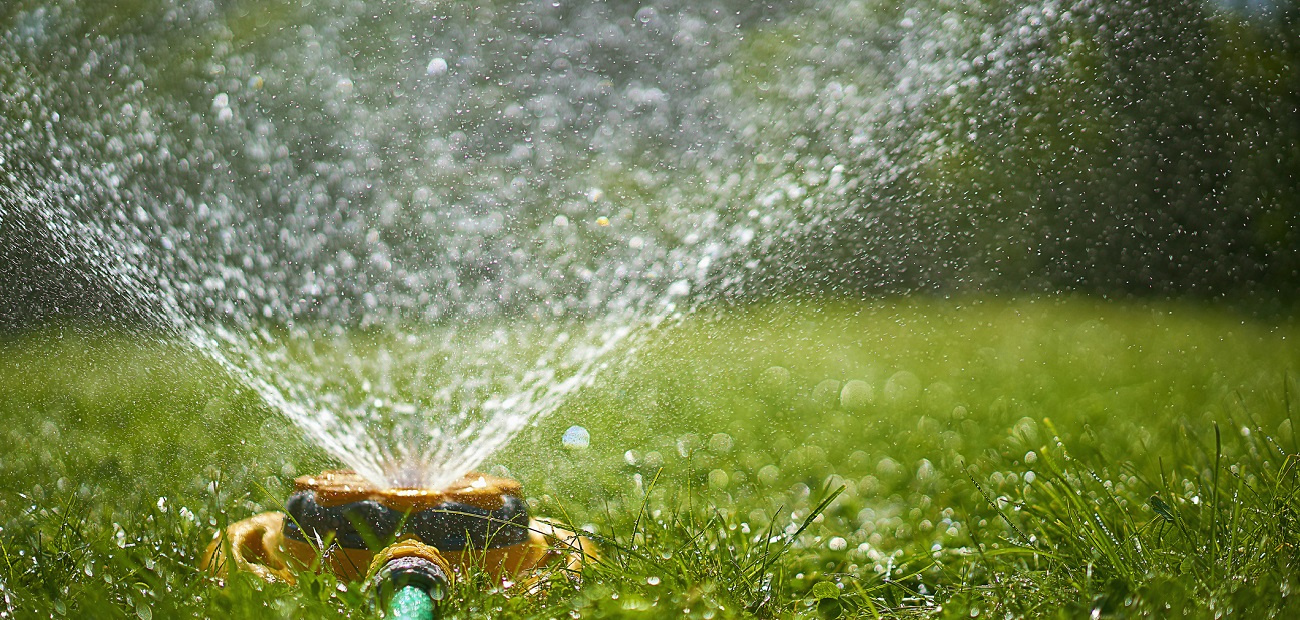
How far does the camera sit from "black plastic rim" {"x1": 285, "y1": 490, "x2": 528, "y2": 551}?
1575 millimetres

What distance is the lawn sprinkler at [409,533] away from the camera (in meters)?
1.55

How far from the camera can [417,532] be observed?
1.59 meters

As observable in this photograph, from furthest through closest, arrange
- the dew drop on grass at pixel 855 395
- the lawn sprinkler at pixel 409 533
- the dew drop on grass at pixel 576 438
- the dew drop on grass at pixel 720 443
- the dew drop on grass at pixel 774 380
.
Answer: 1. the dew drop on grass at pixel 774 380
2. the dew drop on grass at pixel 855 395
3. the dew drop on grass at pixel 720 443
4. the dew drop on grass at pixel 576 438
5. the lawn sprinkler at pixel 409 533

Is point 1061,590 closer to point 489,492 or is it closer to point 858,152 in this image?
point 489,492

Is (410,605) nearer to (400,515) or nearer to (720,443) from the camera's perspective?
(400,515)

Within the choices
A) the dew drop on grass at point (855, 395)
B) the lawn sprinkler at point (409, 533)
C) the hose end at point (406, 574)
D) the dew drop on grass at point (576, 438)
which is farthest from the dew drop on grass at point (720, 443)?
the hose end at point (406, 574)

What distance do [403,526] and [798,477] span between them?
4.35 feet

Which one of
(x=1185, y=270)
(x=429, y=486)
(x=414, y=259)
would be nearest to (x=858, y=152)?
(x=414, y=259)

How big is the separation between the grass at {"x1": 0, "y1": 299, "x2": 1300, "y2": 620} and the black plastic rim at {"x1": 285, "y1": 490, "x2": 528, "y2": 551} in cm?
9

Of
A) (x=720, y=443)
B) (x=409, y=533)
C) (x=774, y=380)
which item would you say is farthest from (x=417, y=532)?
(x=774, y=380)

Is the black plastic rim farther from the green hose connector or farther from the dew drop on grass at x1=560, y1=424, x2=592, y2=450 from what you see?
the dew drop on grass at x1=560, y1=424, x2=592, y2=450

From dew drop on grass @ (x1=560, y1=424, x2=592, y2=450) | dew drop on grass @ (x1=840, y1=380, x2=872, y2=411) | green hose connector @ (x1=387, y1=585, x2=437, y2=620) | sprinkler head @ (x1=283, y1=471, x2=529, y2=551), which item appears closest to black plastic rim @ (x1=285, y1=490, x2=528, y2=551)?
sprinkler head @ (x1=283, y1=471, x2=529, y2=551)

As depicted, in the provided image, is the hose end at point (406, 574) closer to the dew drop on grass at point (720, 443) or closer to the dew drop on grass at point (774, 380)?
the dew drop on grass at point (720, 443)

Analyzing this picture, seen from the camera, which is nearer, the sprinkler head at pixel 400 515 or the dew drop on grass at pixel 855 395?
the sprinkler head at pixel 400 515
